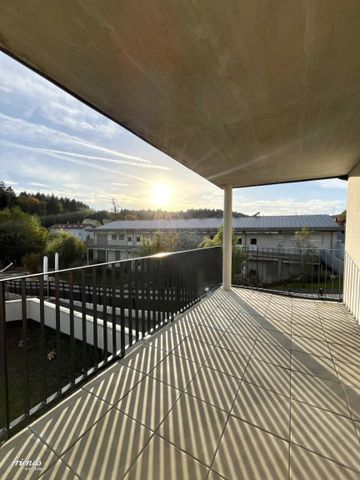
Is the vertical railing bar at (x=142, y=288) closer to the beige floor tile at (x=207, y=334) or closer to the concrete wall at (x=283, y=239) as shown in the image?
the beige floor tile at (x=207, y=334)

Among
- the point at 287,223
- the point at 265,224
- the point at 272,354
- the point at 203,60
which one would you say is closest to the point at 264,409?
the point at 272,354

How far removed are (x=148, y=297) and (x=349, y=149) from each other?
310 cm

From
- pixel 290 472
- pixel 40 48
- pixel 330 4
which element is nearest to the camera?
pixel 330 4

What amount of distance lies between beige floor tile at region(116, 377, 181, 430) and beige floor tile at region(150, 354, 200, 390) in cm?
7

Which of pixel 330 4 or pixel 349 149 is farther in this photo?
pixel 349 149

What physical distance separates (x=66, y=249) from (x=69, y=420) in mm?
19905

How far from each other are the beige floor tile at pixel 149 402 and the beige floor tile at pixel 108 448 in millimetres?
60

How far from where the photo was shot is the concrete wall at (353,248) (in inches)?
133

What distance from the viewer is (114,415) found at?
157cm

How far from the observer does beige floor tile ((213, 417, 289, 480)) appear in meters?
1.20

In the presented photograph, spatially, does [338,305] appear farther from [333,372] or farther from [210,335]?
[210,335]

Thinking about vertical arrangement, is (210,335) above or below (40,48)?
below

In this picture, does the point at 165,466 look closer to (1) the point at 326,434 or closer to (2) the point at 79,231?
(1) the point at 326,434

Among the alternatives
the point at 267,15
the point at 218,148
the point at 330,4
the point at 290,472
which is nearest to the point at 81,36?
the point at 267,15
